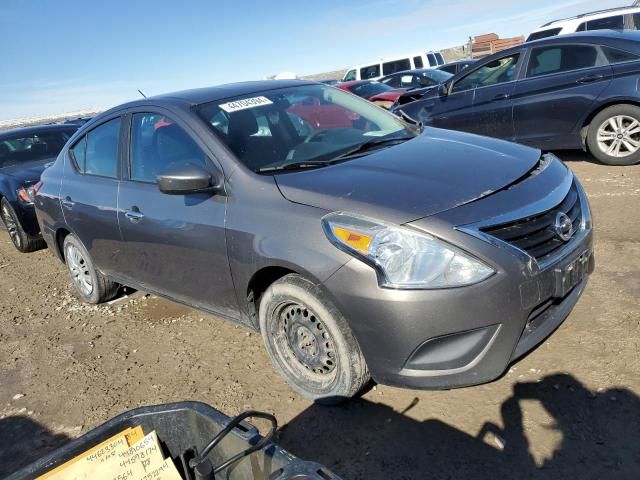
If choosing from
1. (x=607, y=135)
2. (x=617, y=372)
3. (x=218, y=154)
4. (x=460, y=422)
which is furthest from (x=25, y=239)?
(x=607, y=135)

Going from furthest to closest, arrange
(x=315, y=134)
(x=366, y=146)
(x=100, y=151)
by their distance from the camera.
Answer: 1. (x=100, y=151)
2. (x=315, y=134)
3. (x=366, y=146)

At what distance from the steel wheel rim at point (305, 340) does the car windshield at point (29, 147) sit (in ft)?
19.9

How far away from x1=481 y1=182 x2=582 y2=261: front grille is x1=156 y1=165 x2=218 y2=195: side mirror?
1.49 m

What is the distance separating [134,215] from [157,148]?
47cm

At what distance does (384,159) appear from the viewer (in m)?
2.92

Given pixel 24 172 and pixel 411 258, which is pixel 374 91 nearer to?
pixel 24 172

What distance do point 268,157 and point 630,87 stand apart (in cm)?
484

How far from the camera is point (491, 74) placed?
7.18 metres

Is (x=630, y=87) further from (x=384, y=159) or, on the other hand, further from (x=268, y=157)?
(x=268, y=157)

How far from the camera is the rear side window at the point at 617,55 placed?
5934 millimetres

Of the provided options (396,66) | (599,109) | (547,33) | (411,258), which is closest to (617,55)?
(599,109)

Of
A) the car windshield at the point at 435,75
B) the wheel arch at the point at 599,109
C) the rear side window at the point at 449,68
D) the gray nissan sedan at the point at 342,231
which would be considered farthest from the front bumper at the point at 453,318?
the rear side window at the point at 449,68

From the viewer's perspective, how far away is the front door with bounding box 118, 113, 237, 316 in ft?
9.84

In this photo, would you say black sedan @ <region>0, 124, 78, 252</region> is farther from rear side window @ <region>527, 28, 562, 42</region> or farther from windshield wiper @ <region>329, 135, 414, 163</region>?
rear side window @ <region>527, 28, 562, 42</region>
